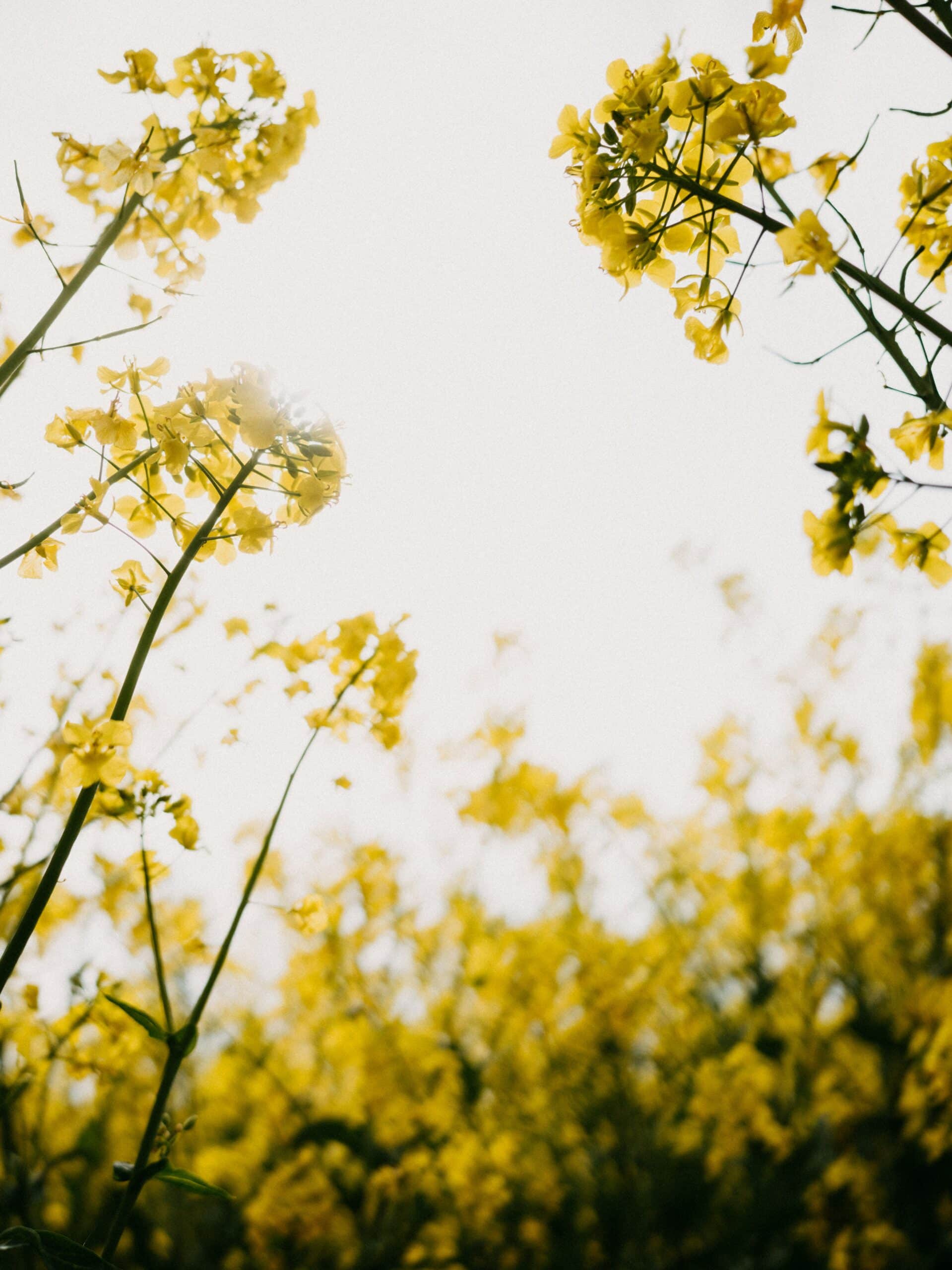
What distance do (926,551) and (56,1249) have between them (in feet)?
4.33

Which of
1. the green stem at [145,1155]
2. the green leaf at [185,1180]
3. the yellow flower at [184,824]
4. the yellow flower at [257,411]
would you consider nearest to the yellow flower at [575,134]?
the yellow flower at [257,411]

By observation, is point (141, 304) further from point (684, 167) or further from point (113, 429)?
point (684, 167)

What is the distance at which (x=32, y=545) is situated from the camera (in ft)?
3.17

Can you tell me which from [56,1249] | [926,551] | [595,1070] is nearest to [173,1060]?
[56,1249]

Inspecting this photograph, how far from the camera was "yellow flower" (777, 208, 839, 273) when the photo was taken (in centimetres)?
83

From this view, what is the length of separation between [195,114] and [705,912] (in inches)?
137

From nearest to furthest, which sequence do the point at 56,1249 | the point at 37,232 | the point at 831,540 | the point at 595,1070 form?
the point at 56,1249, the point at 831,540, the point at 37,232, the point at 595,1070

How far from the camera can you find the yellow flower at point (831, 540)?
2.97ft

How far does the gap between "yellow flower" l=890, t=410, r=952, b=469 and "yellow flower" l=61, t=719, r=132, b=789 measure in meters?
1.00

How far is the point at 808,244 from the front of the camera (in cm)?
84

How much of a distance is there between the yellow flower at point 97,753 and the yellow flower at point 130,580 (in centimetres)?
22

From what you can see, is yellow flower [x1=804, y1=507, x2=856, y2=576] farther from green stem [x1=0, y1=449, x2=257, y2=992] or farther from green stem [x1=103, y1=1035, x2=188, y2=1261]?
green stem [x1=103, y1=1035, x2=188, y2=1261]

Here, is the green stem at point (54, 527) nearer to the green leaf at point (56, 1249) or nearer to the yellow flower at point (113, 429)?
the yellow flower at point (113, 429)

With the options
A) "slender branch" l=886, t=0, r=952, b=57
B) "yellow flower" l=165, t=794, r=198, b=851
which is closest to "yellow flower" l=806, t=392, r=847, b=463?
"slender branch" l=886, t=0, r=952, b=57
